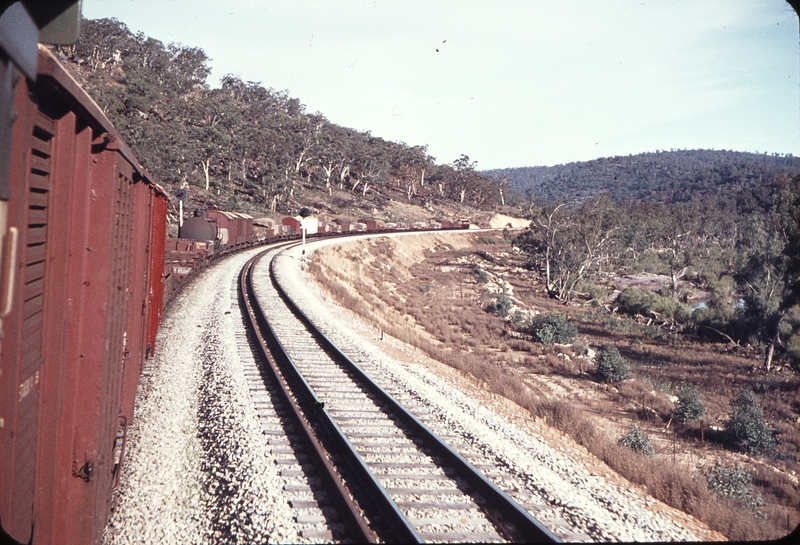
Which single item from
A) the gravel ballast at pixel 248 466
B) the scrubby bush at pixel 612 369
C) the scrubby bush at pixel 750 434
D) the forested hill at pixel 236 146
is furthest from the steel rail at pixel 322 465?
the forested hill at pixel 236 146

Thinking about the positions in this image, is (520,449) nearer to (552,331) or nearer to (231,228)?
(552,331)

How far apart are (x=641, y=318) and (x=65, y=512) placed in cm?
3439

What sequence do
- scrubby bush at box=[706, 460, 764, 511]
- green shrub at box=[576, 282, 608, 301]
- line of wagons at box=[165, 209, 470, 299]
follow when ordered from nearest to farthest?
scrubby bush at box=[706, 460, 764, 511] < line of wagons at box=[165, 209, 470, 299] < green shrub at box=[576, 282, 608, 301]

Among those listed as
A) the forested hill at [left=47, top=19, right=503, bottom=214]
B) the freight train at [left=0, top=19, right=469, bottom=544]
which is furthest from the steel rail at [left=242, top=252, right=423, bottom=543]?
the forested hill at [left=47, top=19, right=503, bottom=214]

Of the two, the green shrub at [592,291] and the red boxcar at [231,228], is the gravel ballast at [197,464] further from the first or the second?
the green shrub at [592,291]

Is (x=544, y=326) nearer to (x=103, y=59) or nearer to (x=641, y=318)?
(x=641, y=318)

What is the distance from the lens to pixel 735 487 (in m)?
7.86

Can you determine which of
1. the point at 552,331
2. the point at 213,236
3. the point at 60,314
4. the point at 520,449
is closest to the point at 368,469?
the point at 520,449

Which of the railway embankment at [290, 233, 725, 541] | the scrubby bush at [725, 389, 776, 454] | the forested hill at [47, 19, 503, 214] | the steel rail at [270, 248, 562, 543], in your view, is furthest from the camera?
the forested hill at [47, 19, 503, 214]

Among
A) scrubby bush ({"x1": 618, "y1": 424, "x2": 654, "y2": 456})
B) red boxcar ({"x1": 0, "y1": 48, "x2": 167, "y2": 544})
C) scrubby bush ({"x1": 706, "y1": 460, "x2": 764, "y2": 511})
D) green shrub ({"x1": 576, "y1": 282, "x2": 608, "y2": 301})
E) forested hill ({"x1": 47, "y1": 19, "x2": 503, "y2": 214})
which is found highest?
forested hill ({"x1": 47, "y1": 19, "x2": 503, "y2": 214})

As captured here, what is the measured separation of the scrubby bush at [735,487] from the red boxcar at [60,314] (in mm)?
7935

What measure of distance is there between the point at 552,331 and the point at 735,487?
1462 cm

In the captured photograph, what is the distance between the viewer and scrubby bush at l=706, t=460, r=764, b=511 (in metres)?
7.63

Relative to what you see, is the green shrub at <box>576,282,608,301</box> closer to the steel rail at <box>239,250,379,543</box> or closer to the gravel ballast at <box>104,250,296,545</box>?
the steel rail at <box>239,250,379,543</box>
